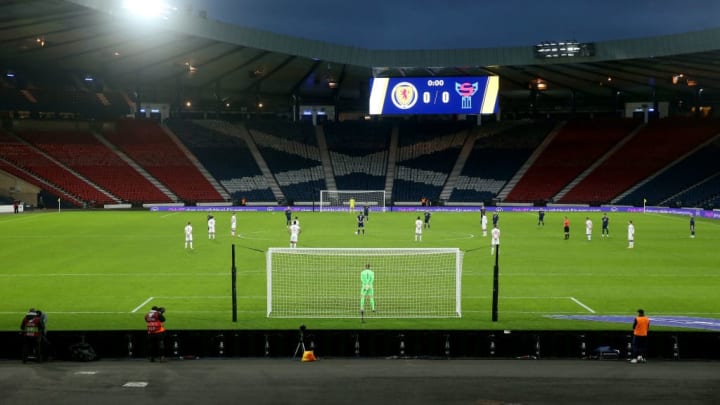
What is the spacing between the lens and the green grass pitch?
1977 centimetres

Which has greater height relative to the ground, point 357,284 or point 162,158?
point 162,158

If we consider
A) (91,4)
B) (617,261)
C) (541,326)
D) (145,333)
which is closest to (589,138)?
(617,261)

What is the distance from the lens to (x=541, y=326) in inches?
727

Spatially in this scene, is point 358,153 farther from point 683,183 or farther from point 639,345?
point 639,345

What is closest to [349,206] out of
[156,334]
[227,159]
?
[227,159]

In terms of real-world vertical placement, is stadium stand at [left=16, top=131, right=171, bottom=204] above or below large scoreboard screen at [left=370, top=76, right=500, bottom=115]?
below

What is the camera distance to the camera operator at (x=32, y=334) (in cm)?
1495

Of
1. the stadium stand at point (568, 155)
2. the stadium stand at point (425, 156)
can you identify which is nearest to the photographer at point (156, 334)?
the stadium stand at point (425, 156)

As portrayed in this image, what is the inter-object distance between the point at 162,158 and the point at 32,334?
2490 inches

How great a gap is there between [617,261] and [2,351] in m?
24.9

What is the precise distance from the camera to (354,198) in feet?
237

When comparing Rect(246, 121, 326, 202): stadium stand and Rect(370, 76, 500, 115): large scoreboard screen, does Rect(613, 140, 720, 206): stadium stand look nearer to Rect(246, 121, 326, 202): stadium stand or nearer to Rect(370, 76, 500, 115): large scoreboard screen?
Rect(370, 76, 500, 115): large scoreboard screen

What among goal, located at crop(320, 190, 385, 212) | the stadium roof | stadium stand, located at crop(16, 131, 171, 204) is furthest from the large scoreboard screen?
→ stadium stand, located at crop(16, 131, 171, 204)

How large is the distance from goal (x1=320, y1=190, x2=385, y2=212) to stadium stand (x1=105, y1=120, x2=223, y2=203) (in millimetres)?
11552
